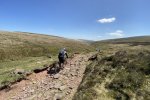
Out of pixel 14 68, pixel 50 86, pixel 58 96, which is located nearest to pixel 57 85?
pixel 50 86

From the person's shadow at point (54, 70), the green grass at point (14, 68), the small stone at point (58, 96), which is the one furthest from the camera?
the green grass at point (14, 68)

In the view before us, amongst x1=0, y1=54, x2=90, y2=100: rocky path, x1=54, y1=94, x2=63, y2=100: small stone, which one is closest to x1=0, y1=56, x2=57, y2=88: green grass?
x1=0, y1=54, x2=90, y2=100: rocky path

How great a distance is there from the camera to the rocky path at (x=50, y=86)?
1711cm

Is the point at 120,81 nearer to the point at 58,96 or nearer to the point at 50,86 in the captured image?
the point at 58,96

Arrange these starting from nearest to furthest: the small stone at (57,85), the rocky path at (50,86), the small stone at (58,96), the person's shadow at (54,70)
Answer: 1. the small stone at (58,96)
2. the rocky path at (50,86)
3. the small stone at (57,85)
4. the person's shadow at (54,70)

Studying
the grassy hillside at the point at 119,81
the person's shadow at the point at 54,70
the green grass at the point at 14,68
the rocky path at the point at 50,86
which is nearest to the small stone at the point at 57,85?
the rocky path at the point at 50,86

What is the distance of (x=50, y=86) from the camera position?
747 inches

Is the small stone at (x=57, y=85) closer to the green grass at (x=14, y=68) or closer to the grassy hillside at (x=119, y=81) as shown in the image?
the grassy hillside at (x=119, y=81)

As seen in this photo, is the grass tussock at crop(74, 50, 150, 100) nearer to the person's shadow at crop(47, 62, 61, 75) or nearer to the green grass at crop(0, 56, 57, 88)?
the person's shadow at crop(47, 62, 61, 75)

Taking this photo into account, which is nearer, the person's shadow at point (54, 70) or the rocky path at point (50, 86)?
the rocky path at point (50, 86)

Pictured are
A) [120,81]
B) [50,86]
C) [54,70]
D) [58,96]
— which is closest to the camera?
[120,81]

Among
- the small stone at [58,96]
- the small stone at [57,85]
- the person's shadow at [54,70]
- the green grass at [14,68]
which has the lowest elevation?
the green grass at [14,68]

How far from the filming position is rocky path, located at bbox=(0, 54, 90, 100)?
17109 mm

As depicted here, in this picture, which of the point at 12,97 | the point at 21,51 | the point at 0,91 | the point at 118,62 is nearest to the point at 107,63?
the point at 118,62
